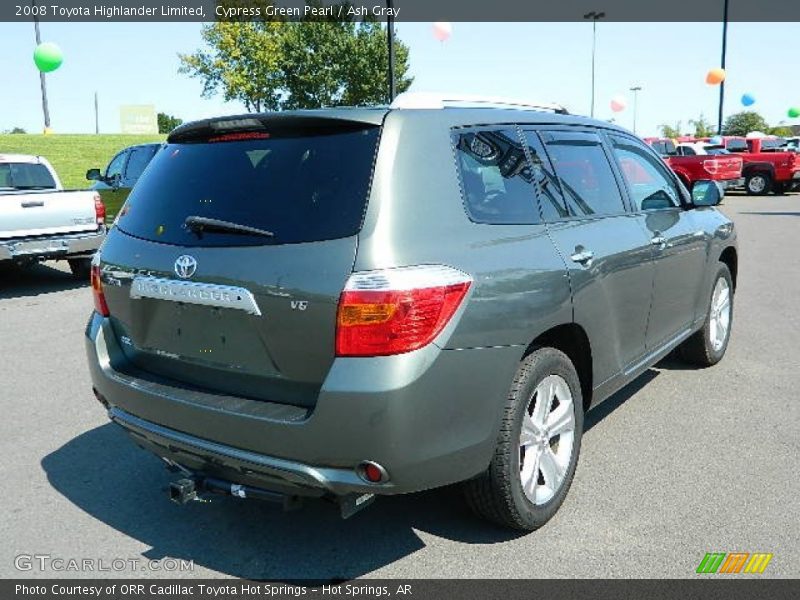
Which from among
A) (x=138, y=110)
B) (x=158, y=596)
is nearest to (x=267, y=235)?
(x=158, y=596)

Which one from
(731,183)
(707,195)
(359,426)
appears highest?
(707,195)

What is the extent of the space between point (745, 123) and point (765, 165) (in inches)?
2370

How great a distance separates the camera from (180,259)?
2.82 m

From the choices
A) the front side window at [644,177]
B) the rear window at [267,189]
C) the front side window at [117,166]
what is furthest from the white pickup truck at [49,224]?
the front side window at [644,177]

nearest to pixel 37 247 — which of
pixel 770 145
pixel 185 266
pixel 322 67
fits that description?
pixel 185 266

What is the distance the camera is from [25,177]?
10.6m

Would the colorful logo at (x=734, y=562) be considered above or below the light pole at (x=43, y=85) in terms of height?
below

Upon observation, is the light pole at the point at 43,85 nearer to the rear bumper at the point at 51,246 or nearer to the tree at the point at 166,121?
the rear bumper at the point at 51,246

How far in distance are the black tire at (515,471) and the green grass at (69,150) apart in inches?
1288

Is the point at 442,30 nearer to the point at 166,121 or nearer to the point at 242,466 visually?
the point at 242,466

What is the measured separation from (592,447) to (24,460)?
3248mm

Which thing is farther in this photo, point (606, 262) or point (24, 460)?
point (24, 460)

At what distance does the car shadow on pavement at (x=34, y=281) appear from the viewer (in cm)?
955

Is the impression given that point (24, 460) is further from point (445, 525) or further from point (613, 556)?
point (613, 556)
